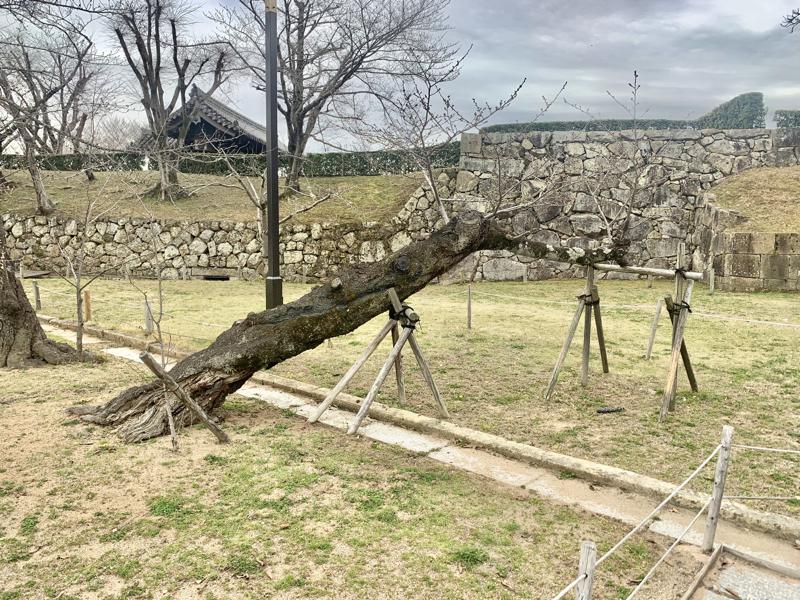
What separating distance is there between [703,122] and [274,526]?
76.8 feet

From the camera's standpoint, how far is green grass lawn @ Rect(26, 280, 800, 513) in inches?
196

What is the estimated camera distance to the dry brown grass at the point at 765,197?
14.9 metres

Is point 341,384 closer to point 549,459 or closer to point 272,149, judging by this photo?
point 549,459

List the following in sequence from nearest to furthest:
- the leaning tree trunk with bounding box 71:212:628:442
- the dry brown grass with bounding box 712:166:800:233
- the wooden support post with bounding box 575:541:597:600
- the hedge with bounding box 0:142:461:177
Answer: the wooden support post with bounding box 575:541:597:600, the leaning tree trunk with bounding box 71:212:628:442, the dry brown grass with bounding box 712:166:800:233, the hedge with bounding box 0:142:461:177

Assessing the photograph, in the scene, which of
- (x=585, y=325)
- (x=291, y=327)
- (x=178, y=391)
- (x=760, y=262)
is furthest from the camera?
(x=760, y=262)

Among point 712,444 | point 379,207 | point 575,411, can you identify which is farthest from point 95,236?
point 712,444

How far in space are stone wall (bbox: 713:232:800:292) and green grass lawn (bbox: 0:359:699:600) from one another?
12616 millimetres

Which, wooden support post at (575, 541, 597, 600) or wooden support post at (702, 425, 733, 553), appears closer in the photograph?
wooden support post at (575, 541, 597, 600)

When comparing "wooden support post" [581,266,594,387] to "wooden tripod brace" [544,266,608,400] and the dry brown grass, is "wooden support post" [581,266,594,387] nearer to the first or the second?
"wooden tripod brace" [544,266,608,400]

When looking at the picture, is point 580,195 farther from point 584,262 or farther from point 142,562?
point 142,562

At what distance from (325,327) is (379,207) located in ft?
45.7

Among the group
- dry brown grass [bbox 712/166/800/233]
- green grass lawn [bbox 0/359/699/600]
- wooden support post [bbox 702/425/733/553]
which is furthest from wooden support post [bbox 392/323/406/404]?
dry brown grass [bbox 712/166/800/233]

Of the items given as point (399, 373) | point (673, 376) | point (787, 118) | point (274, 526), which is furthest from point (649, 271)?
point (787, 118)

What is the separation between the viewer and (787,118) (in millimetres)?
19344
